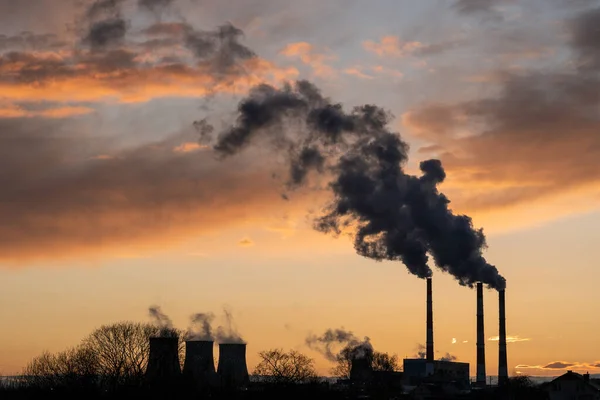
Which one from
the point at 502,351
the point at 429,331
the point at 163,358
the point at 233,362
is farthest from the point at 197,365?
the point at 502,351

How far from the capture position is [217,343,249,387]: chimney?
110312 millimetres

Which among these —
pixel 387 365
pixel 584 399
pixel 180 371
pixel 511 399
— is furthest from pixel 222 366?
pixel 387 365

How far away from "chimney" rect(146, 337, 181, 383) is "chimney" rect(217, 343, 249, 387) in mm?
9355

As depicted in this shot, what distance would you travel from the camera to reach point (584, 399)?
311 ft

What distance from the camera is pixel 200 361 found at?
109125 mm

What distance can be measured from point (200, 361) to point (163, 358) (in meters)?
10.1

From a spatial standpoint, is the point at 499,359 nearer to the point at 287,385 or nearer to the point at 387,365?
the point at 287,385

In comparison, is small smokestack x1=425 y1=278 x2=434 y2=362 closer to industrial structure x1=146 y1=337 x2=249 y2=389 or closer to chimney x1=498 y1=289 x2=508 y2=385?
chimney x1=498 y1=289 x2=508 y2=385

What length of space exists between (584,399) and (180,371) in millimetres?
39780

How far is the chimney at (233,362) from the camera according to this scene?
110 metres

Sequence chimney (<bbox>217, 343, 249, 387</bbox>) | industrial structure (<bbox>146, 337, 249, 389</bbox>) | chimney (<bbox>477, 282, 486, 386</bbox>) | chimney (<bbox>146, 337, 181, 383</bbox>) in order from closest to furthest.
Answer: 1. industrial structure (<bbox>146, 337, 249, 389</bbox>)
2. chimney (<bbox>146, 337, 181, 383</bbox>)
3. chimney (<bbox>477, 282, 486, 386</bbox>)
4. chimney (<bbox>217, 343, 249, 387</bbox>)

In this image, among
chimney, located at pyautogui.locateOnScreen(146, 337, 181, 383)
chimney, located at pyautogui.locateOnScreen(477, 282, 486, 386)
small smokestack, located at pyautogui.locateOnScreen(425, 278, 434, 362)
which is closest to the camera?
chimney, located at pyautogui.locateOnScreen(146, 337, 181, 383)

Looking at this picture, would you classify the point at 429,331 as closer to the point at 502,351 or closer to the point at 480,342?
the point at 480,342

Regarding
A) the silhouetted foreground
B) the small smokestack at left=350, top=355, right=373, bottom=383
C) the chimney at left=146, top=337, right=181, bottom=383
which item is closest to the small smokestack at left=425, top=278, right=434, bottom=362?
the silhouetted foreground
